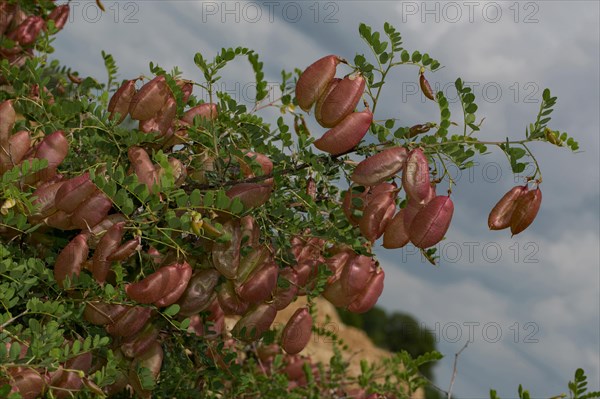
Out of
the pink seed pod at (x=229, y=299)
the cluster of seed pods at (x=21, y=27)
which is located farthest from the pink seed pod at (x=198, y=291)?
the cluster of seed pods at (x=21, y=27)

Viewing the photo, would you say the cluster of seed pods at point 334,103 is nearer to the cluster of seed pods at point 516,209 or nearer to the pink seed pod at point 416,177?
the pink seed pod at point 416,177

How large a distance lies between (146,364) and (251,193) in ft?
2.22

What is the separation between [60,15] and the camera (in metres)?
4.36

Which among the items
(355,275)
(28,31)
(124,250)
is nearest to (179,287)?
(124,250)

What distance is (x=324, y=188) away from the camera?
9.51 ft

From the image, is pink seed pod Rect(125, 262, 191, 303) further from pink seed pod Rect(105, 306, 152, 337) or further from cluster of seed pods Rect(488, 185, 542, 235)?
cluster of seed pods Rect(488, 185, 542, 235)

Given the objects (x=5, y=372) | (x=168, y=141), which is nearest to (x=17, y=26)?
(x=168, y=141)

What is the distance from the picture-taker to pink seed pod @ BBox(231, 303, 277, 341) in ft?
8.26

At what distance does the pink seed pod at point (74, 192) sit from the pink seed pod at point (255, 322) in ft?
2.05

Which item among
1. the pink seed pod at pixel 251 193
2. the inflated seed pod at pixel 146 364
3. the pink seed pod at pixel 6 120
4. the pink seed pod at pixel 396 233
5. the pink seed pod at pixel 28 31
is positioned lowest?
the inflated seed pod at pixel 146 364

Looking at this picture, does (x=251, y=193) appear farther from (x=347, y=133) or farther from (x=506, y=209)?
(x=506, y=209)

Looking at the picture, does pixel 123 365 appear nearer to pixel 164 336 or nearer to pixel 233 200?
pixel 164 336

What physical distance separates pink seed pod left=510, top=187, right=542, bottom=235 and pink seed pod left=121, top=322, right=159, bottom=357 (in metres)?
1.15

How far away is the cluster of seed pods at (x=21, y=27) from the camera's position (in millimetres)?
4070
